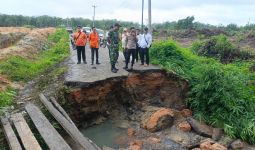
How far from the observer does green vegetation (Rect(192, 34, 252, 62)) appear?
21156 millimetres

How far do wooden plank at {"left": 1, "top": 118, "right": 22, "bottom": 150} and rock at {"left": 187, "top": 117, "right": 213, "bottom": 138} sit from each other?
5693 millimetres

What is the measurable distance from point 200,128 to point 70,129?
4.69 meters

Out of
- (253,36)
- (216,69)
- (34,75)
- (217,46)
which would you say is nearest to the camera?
(216,69)

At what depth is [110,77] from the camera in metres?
10.7

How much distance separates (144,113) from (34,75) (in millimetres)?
4816

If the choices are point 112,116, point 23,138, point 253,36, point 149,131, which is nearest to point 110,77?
point 112,116

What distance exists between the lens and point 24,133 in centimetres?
718

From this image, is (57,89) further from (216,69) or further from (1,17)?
(1,17)

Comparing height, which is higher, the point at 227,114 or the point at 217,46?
the point at 217,46

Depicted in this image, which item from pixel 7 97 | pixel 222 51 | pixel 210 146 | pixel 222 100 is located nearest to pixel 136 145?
pixel 210 146

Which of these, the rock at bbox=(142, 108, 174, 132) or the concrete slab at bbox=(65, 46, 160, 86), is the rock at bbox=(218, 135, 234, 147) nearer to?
the rock at bbox=(142, 108, 174, 132)

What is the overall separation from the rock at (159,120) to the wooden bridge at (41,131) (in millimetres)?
2853

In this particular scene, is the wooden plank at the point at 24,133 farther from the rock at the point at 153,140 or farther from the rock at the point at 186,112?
the rock at the point at 186,112

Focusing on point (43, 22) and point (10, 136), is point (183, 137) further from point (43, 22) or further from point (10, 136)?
point (43, 22)
